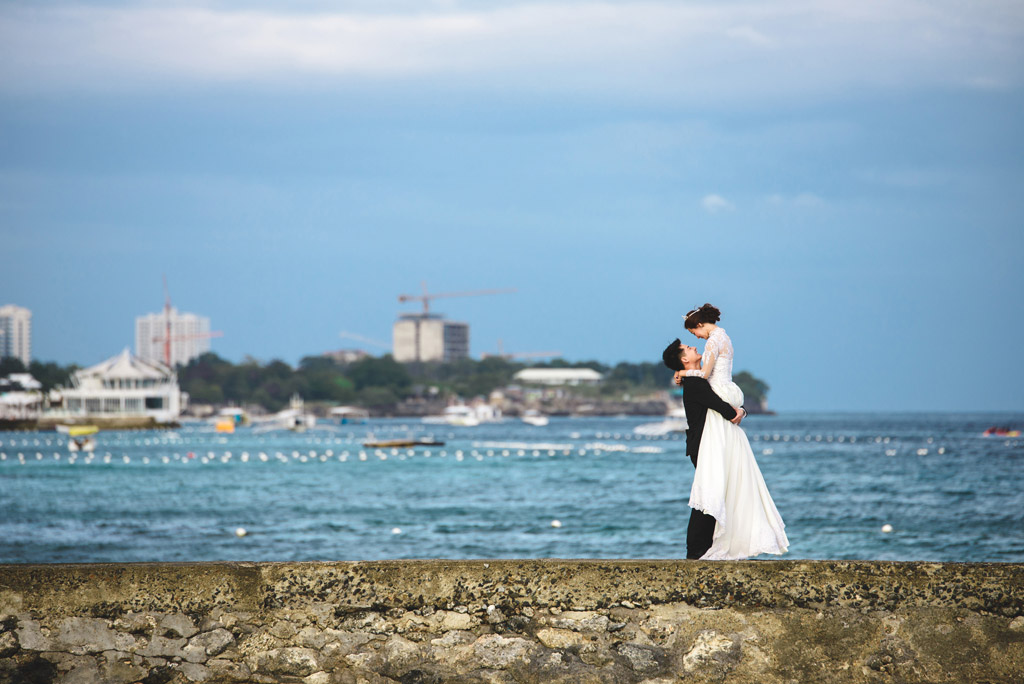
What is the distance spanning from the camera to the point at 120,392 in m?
142

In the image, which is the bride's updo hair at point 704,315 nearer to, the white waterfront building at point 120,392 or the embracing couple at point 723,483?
the embracing couple at point 723,483

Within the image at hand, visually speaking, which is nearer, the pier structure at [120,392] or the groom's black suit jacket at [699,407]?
the groom's black suit jacket at [699,407]

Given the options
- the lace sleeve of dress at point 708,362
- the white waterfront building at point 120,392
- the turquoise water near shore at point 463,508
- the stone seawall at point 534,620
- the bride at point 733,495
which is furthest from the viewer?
the white waterfront building at point 120,392

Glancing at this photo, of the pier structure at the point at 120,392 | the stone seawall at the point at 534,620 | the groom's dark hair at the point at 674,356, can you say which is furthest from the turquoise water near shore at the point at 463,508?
the pier structure at the point at 120,392

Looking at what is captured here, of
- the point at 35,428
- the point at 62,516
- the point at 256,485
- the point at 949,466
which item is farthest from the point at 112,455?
the point at 35,428

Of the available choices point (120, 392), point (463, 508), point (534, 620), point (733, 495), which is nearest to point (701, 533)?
point (733, 495)

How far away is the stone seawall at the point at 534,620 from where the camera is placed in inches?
201

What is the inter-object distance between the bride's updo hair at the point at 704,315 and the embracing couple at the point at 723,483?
0.22 m

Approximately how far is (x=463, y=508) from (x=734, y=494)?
27.8 meters

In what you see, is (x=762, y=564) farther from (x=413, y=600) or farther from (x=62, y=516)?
(x=62, y=516)

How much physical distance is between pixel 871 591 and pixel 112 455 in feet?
234

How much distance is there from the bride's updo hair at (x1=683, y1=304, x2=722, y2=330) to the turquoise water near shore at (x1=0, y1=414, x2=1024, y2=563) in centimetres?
1550

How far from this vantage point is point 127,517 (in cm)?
3072

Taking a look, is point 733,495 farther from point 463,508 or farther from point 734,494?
point 463,508
